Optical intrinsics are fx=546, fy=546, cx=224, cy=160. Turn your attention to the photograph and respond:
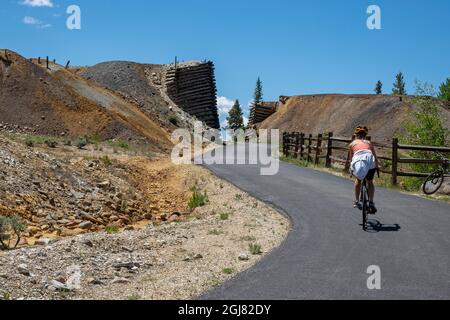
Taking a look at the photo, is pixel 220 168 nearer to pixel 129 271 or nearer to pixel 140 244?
pixel 140 244

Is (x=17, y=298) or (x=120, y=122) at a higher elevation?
(x=120, y=122)

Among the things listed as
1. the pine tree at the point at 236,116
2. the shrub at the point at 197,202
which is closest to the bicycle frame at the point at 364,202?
the shrub at the point at 197,202

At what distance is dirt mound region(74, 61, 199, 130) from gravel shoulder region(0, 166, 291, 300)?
1683 inches

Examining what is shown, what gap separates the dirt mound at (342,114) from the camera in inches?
2323

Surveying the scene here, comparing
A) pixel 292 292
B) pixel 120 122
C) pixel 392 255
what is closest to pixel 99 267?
pixel 292 292

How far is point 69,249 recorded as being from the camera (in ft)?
27.2

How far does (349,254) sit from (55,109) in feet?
109

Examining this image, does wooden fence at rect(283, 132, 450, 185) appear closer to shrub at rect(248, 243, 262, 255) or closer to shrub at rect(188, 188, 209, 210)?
shrub at rect(188, 188, 209, 210)

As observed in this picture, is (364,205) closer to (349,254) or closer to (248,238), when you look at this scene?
(349,254)

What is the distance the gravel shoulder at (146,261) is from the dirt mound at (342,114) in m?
48.0

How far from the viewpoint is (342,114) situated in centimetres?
6875

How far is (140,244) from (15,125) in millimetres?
27910

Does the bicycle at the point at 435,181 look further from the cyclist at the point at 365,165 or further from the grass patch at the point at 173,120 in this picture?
the grass patch at the point at 173,120

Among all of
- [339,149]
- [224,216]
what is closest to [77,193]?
[224,216]
